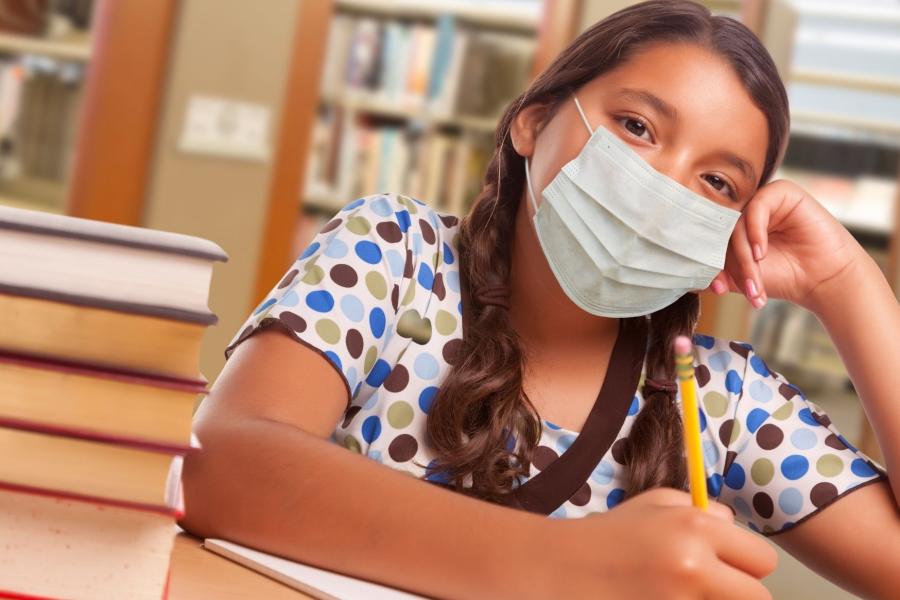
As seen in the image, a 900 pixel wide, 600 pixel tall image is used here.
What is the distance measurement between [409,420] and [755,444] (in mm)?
421

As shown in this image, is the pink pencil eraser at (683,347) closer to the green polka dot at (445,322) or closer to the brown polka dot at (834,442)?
the green polka dot at (445,322)

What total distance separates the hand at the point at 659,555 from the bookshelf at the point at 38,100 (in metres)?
3.48

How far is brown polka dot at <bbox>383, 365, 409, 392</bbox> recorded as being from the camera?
44.7 inches

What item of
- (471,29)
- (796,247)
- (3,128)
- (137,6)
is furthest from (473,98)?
(796,247)

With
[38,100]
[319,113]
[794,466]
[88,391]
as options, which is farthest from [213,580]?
[38,100]

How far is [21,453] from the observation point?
49cm

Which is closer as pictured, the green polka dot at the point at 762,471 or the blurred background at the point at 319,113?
the green polka dot at the point at 762,471

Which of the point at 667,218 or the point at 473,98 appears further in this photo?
the point at 473,98

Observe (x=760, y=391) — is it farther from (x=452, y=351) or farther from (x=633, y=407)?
(x=452, y=351)

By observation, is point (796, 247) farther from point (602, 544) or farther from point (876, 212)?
point (876, 212)

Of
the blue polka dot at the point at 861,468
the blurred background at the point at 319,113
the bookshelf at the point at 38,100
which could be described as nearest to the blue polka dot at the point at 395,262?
the blue polka dot at the point at 861,468

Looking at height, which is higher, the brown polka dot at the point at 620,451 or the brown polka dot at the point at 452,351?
the brown polka dot at the point at 452,351

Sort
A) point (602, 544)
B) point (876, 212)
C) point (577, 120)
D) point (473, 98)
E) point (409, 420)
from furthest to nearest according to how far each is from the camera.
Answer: point (473, 98) < point (876, 212) < point (577, 120) < point (409, 420) < point (602, 544)

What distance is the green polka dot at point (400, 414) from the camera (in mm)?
1121
